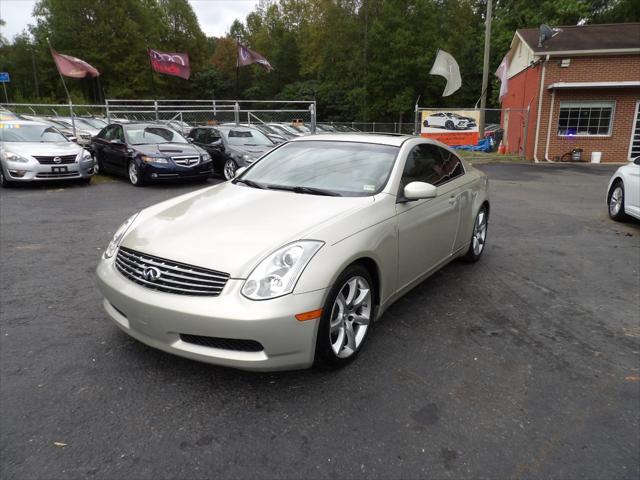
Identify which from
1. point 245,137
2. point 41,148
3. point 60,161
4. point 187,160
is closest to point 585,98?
point 245,137

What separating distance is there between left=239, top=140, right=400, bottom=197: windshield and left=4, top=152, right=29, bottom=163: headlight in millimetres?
7984

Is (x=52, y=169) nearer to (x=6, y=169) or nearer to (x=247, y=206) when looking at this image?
(x=6, y=169)

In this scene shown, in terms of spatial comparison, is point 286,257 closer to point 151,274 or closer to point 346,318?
point 346,318

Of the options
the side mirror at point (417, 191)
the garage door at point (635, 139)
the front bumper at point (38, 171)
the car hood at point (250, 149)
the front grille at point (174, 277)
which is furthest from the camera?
the garage door at point (635, 139)

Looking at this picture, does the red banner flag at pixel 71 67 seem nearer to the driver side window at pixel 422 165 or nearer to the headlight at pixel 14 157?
the headlight at pixel 14 157

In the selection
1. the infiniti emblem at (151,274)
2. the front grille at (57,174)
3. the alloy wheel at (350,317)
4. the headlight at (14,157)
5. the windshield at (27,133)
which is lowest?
the alloy wheel at (350,317)

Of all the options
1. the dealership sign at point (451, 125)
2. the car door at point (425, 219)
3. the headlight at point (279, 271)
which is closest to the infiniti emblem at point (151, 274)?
the headlight at point (279, 271)

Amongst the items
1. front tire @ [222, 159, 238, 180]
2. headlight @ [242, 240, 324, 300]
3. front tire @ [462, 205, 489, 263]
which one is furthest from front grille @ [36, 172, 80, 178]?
headlight @ [242, 240, 324, 300]

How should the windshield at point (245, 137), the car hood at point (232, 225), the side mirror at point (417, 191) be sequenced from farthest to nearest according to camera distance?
the windshield at point (245, 137), the side mirror at point (417, 191), the car hood at point (232, 225)

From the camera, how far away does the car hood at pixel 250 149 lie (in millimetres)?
11781

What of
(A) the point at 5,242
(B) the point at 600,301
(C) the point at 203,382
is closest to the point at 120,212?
(A) the point at 5,242

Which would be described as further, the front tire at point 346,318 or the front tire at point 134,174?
the front tire at point 134,174

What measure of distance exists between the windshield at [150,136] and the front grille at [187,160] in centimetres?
103

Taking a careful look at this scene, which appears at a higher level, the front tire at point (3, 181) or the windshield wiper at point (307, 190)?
the windshield wiper at point (307, 190)
